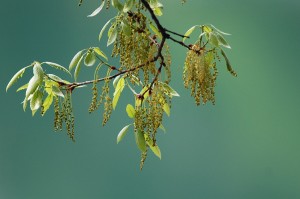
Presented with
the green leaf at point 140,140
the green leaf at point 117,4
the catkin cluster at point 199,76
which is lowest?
the green leaf at point 140,140

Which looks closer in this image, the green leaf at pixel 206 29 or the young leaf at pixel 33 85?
the young leaf at pixel 33 85

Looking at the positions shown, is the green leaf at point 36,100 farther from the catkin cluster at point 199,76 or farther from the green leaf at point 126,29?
the catkin cluster at point 199,76

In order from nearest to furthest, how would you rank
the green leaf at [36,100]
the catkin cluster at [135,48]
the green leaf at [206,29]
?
the catkin cluster at [135,48] < the green leaf at [36,100] < the green leaf at [206,29]

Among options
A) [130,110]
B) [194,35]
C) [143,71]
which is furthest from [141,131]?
[194,35]

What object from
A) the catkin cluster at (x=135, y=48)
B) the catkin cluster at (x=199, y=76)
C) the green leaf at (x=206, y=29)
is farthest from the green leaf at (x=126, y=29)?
the green leaf at (x=206, y=29)

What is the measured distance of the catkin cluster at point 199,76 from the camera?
1.56 m

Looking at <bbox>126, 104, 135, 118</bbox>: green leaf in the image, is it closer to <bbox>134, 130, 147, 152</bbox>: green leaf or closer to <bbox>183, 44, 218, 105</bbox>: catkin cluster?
<bbox>134, 130, 147, 152</bbox>: green leaf

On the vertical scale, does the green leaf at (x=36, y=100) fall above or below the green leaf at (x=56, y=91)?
below

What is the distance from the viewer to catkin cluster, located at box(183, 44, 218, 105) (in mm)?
1559

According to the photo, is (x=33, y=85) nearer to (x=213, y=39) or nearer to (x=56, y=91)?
(x=56, y=91)

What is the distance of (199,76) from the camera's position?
155 centimetres

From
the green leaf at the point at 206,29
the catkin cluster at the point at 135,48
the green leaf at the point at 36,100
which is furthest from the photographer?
the green leaf at the point at 206,29

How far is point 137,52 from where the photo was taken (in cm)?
149

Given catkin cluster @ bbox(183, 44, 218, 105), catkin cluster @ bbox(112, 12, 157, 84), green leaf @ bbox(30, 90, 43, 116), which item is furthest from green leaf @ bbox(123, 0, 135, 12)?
green leaf @ bbox(30, 90, 43, 116)
